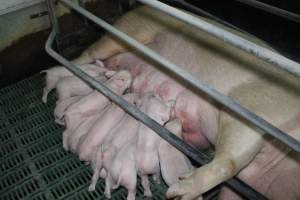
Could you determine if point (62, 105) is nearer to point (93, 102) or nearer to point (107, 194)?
point (93, 102)

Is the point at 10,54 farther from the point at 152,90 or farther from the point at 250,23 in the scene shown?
the point at 250,23

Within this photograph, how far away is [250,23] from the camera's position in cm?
354

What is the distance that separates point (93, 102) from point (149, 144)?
50 centimetres

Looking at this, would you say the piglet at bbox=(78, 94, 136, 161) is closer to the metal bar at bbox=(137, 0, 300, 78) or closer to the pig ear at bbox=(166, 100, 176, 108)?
the pig ear at bbox=(166, 100, 176, 108)

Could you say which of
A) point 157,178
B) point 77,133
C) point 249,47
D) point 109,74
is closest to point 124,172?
point 157,178

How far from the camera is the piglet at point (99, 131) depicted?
227 centimetres

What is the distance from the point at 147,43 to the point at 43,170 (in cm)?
110

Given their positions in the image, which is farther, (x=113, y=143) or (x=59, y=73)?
(x=59, y=73)

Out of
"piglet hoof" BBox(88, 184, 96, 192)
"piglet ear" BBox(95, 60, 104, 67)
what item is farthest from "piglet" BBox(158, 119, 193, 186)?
"piglet ear" BBox(95, 60, 104, 67)

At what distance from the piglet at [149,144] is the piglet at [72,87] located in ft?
1.71

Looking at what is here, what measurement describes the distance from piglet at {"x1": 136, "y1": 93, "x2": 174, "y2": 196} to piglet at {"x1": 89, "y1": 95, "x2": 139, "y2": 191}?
0.08 meters

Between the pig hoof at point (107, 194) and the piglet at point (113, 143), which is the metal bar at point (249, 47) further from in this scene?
the pig hoof at point (107, 194)

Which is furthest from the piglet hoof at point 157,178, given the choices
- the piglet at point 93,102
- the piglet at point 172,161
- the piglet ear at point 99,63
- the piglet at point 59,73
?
the piglet ear at point 99,63

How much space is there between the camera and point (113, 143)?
2230mm
